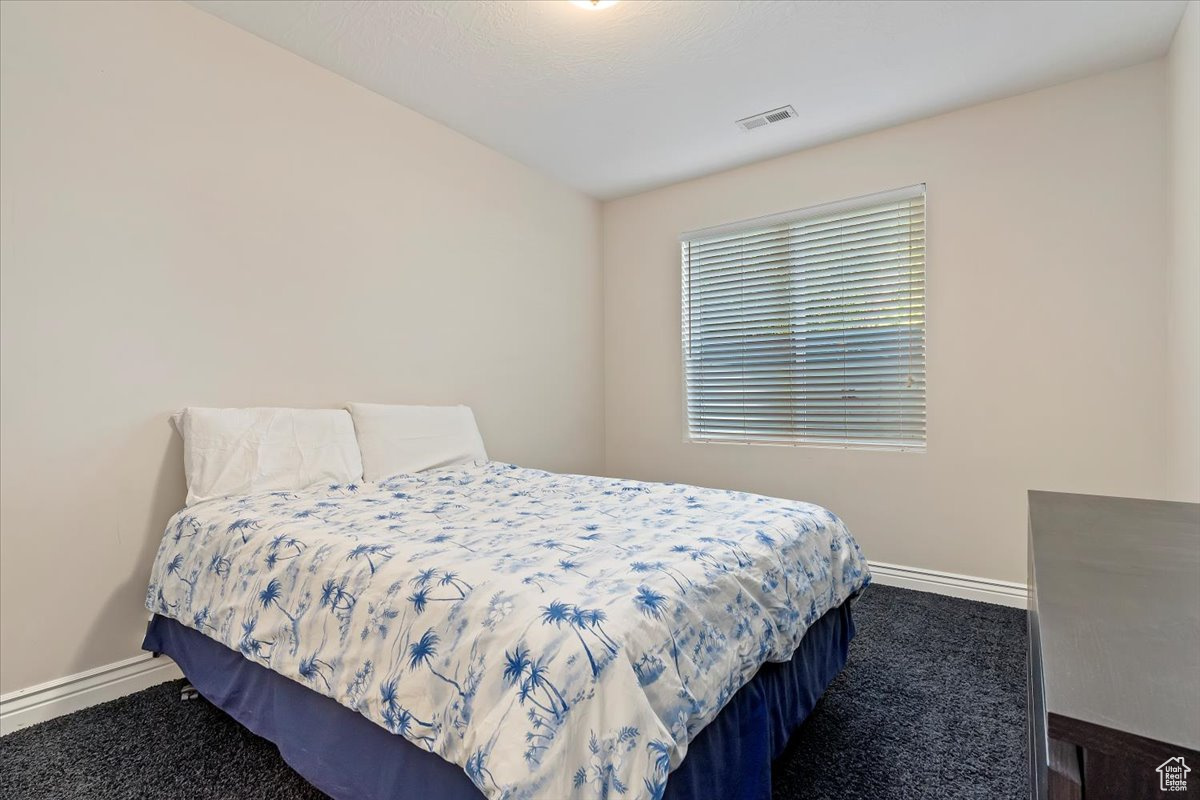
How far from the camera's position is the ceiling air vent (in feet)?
9.62

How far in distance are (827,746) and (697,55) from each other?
264 cm

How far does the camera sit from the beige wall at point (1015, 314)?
2543 millimetres

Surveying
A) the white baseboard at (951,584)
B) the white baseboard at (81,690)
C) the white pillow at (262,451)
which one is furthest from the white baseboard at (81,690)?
the white baseboard at (951,584)

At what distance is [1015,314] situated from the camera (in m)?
2.81

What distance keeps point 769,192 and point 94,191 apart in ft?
10.7

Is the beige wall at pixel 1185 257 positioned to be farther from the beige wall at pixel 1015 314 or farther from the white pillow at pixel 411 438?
the white pillow at pixel 411 438

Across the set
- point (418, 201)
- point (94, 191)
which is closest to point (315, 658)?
point (94, 191)

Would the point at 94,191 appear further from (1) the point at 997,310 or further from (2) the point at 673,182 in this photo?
(1) the point at 997,310

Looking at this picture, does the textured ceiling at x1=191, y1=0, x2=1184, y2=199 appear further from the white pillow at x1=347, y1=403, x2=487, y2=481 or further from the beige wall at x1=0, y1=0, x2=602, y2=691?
the white pillow at x1=347, y1=403, x2=487, y2=481

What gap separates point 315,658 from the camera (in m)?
1.38

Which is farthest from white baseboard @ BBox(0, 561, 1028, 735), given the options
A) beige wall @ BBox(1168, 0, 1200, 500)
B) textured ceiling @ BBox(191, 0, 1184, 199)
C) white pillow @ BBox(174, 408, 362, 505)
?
beige wall @ BBox(1168, 0, 1200, 500)
